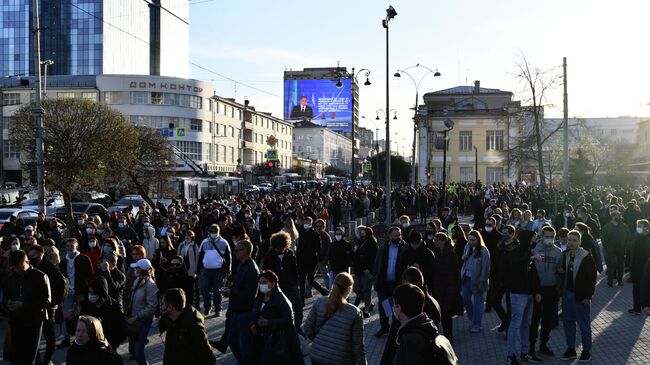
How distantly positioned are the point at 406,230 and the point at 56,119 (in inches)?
653

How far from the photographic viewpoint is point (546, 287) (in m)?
8.98

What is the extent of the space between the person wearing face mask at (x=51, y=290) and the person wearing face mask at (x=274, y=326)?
3405 mm

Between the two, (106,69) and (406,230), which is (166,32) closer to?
(106,69)

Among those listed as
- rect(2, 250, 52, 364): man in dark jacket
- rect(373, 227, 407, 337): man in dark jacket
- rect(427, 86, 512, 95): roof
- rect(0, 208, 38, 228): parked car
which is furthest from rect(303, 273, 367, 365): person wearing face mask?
rect(427, 86, 512, 95): roof

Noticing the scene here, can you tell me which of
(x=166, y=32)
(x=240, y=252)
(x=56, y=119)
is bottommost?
(x=240, y=252)

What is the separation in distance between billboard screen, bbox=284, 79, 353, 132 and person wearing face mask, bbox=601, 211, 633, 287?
80818 millimetres

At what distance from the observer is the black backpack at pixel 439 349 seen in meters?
4.36

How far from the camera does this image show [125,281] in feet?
29.3

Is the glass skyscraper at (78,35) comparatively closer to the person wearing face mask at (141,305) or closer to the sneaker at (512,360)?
the person wearing face mask at (141,305)

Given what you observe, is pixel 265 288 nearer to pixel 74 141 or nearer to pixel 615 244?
pixel 615 244

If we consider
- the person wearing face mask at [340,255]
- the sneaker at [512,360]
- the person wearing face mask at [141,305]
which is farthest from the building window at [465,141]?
the person wearing face mask at [141,305]

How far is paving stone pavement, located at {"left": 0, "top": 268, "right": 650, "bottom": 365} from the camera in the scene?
29.5ft

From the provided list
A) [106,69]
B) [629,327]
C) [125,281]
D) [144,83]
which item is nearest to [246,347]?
[125,281]

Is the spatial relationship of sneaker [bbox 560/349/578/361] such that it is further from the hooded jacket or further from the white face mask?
the hooded jacket
